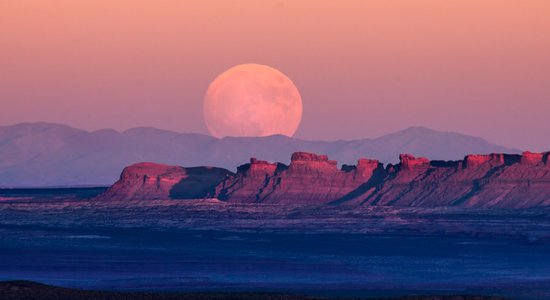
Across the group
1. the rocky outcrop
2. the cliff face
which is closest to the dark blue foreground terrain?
the rocky outcrop

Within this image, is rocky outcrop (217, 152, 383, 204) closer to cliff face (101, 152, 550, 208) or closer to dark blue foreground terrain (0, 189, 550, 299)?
cliff face (101, 152, 550, 208)

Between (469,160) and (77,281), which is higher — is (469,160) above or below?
above

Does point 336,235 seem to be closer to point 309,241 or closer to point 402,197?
point 309,241

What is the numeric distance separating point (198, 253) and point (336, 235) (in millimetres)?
26547

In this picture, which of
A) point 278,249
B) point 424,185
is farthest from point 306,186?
point 278,249

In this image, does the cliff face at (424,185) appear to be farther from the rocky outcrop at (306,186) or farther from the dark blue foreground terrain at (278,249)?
the dark blue foreground terrain at (278,249)

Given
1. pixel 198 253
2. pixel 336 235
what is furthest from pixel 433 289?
pixel 336 235

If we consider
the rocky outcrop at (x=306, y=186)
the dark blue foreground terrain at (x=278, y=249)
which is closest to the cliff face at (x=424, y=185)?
the rocky outcrop at (x=306, y=186)

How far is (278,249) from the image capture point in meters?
116

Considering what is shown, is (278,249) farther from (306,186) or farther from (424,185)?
(306,186)

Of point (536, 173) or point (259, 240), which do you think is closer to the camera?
point (259, 240)

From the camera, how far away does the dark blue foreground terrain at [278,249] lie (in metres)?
83.8

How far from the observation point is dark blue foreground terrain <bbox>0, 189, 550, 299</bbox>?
275 feet

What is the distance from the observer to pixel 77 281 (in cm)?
8325
